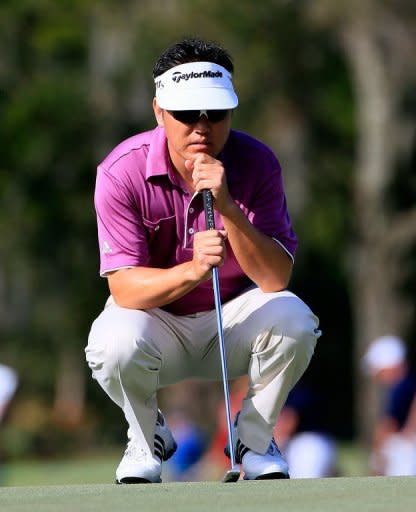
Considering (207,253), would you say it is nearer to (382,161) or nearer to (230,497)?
(230,497)

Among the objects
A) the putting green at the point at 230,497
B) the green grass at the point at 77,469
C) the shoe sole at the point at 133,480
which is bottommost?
the green grass at the point at 77,469

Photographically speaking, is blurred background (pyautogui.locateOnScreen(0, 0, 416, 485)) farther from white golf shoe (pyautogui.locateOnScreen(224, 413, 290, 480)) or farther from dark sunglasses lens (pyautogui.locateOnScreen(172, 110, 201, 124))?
dark sunglasses lens (pyautogui.locateOnScreen(172, 110, 201, 124))

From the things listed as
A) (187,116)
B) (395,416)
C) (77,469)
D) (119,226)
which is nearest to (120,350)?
(119,226)

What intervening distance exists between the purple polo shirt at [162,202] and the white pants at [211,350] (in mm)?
234

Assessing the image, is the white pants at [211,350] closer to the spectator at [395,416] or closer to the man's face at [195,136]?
the man's face at [195,136]

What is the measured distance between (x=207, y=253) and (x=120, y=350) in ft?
1.98

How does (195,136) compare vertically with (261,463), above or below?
above

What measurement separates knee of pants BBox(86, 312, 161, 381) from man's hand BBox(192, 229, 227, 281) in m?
0.44

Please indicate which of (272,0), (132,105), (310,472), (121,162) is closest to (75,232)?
(132,105)

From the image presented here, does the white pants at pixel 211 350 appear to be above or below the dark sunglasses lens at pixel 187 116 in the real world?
below

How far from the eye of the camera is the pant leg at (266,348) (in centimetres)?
605

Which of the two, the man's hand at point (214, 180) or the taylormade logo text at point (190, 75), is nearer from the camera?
the man's hand at point (214, 180)

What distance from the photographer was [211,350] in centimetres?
640

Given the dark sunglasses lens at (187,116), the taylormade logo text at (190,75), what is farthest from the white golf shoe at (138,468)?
the taylormade logo text at (190,75)
